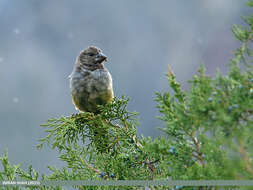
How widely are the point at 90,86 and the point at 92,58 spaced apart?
1.27 feet

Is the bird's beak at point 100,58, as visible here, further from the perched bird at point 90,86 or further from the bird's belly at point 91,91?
the bird's belly at point 91,91

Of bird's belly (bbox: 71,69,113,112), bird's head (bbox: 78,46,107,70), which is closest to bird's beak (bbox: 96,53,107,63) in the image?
bird's head (bbox: 78,46,107,70)

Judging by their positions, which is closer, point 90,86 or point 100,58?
point 90,86

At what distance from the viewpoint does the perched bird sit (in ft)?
8.39

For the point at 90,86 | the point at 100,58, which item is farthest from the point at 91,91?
the point at 100,58

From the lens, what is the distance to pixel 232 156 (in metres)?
0.78

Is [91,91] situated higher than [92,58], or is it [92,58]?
[92,58]

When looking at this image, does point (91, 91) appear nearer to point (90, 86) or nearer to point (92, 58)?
point (90, 86)

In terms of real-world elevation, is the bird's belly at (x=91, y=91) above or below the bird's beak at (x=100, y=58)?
below

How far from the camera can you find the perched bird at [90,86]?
2.56 metres

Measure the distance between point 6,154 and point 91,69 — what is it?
4.65 feet

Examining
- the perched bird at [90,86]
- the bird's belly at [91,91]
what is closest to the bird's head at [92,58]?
the perched bird at [90,86]

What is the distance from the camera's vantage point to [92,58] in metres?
2.90

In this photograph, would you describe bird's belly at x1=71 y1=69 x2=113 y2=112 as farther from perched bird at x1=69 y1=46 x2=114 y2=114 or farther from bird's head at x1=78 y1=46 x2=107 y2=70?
bird's head at x1=78 y1=46 x2=107 y2=70
